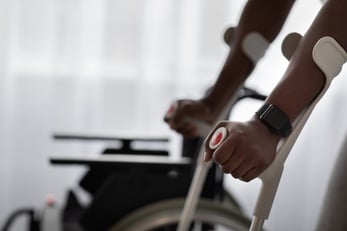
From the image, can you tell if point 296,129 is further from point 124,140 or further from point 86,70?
point 86,70

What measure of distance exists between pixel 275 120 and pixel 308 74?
0.07 meters

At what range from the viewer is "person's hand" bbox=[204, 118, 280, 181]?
0.61 metres

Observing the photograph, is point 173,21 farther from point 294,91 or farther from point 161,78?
point 294,91

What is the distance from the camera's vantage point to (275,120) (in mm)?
636

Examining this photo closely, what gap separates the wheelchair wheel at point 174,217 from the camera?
112 cm

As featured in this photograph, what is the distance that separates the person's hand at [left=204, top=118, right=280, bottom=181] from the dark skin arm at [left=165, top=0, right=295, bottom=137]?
12.5 inches

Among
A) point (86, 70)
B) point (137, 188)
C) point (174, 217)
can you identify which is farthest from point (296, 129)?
point (86, 70)

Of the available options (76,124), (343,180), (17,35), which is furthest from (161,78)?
(343,180)

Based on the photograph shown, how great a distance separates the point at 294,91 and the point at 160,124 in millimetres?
1461

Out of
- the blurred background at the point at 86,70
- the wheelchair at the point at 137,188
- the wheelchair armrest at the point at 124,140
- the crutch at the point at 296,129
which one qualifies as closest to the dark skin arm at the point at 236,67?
the wheelchair at the point at 137,188

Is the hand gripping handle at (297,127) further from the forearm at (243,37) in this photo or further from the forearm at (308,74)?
the forearm at (243,37)

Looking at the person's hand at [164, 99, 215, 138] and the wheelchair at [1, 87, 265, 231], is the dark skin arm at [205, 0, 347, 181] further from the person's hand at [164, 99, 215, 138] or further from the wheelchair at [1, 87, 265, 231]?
the wheelchair at [1, 87, 265, 231]

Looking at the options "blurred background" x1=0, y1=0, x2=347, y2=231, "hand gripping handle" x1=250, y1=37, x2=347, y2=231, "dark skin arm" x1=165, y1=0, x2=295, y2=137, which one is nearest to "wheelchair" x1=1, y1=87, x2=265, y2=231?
"dark skin arm" x1=165, y1=0, x2=295, y2=137

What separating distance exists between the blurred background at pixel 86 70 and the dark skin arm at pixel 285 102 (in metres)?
1.37
